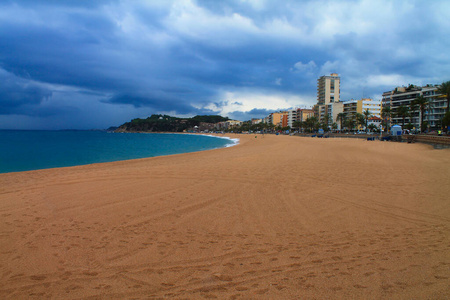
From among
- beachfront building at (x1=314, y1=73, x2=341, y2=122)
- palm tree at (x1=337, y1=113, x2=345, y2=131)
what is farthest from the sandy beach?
beachfront building at (x1=314, y1=73, x2=341, y2=122)

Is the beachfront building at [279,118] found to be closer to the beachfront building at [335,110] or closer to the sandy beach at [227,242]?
the beachfront building at [335,110]

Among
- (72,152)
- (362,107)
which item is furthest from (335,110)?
(72,152)

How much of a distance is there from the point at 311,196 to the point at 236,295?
16.0 feet

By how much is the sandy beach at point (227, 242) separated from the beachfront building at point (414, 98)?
254ft

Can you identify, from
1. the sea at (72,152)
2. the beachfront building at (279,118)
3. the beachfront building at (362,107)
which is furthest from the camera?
the beachfront building at (279,118)

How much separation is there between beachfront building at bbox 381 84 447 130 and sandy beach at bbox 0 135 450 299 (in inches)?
3042

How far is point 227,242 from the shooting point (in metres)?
4.22

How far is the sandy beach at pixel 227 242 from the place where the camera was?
9.88 feet

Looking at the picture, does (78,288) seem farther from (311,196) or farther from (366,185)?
(366,185)

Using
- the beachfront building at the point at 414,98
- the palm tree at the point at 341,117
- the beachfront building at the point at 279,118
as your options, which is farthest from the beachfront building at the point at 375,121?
the beachfront building at the point at 279,118

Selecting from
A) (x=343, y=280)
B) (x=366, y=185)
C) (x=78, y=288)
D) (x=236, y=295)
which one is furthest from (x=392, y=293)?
(x=366, y=185)

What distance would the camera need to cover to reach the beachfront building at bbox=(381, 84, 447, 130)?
243 ft

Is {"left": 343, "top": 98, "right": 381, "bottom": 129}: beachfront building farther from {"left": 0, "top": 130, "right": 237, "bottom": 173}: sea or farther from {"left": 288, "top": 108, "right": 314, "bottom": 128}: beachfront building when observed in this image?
{"left": 0, "top": 130, "right": 237, "bottom": 173}: sea

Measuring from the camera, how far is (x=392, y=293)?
2820 mm
